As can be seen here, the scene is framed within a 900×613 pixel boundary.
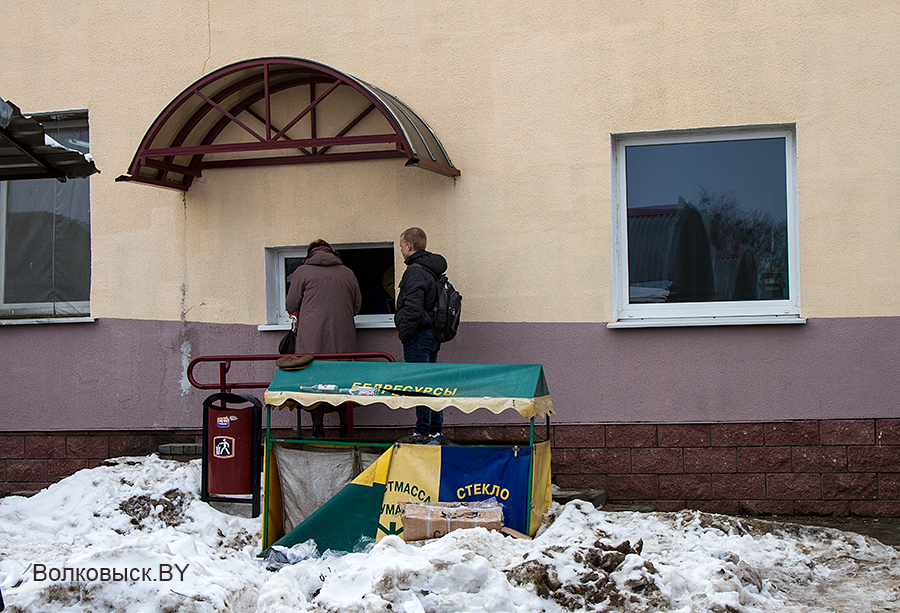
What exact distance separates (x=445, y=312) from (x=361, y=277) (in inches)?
51.3

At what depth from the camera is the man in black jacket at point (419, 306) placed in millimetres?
6828

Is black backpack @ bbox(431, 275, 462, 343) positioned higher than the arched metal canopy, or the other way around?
the arched metal canopy

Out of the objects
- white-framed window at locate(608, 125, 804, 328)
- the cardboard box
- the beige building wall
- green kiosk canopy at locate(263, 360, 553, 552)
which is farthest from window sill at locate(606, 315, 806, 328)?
the cardboard box

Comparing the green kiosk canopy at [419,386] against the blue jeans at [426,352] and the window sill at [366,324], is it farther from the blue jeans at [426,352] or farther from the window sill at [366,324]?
the window sill at [366,324]

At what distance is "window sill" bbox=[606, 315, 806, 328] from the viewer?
7.03 m

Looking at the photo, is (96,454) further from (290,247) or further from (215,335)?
(290,247)

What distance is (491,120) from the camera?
7547 mm

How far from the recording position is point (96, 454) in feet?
26.6

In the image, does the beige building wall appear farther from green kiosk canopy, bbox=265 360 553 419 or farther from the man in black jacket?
green kiosk canopy, bbox=265 360 553 419

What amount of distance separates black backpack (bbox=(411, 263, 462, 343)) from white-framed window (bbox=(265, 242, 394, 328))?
90 cm

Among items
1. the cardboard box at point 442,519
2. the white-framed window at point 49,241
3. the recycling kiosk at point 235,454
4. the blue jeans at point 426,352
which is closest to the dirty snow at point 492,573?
the cardboard box at point 442,519

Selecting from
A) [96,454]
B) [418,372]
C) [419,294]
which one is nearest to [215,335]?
[96,454]

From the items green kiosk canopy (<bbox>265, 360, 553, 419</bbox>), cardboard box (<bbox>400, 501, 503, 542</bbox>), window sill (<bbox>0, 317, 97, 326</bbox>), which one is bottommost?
cardboard box (<bbox>400, 501, 503, 542</bbox>)

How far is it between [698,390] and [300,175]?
12.5 ft
